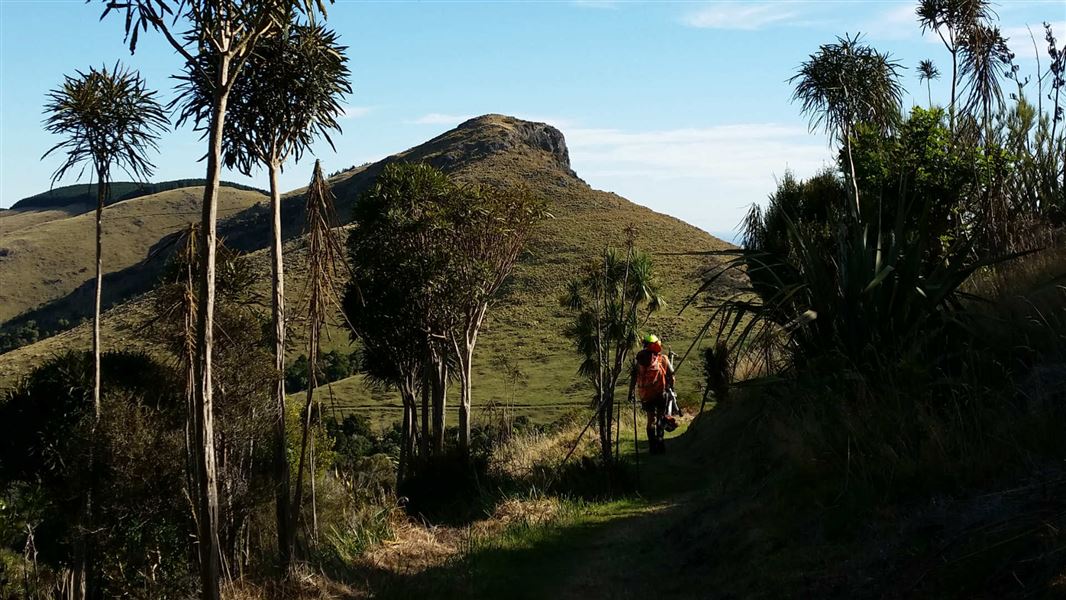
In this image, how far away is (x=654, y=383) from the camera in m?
14.5

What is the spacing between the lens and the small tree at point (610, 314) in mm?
12461

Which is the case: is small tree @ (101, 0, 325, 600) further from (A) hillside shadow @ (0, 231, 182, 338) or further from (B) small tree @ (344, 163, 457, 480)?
(A) hillside shadow @ (0, 231, 182, 338)

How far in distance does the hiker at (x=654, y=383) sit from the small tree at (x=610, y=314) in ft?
0.99

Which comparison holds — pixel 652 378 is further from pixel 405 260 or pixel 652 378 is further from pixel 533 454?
pixel 405 260

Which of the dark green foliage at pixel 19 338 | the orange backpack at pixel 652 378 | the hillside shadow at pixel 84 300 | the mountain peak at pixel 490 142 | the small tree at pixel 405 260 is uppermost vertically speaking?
the mountain peak at pixel 490 142

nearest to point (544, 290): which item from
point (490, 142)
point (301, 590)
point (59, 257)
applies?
point (490, 142)

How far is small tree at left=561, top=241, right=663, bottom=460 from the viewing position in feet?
40.9

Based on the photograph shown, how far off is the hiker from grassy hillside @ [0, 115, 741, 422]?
1153 cm

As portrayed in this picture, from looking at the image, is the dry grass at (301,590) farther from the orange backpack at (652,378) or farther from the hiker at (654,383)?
the orange backpack at (652,378)

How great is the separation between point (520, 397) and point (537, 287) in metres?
20.8

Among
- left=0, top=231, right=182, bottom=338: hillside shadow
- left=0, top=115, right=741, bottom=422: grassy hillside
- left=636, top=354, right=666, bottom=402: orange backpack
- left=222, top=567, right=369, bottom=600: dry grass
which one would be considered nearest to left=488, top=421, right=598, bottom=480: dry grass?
left=636, top=354, right=666, bottom=402: orange backpack

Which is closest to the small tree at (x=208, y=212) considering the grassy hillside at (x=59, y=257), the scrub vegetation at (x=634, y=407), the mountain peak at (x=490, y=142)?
the scrub vegetation at (x=634, y=407)

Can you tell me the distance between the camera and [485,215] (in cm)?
2958

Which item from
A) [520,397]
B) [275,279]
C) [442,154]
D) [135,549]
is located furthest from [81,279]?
[275,279]
